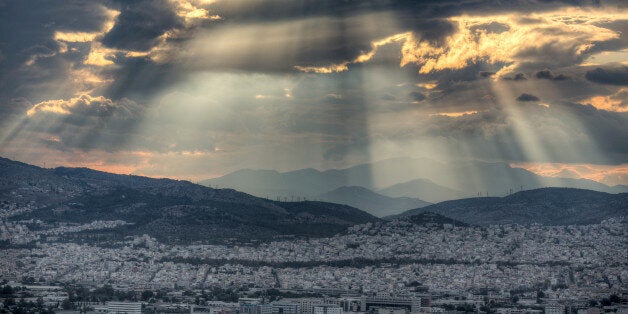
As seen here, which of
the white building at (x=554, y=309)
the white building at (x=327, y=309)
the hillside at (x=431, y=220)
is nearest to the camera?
the white building at (x=327, y=309)

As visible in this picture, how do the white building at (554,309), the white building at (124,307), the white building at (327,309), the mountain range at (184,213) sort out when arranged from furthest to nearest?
the mountain range at (184,213) → the white building at (554,309) → the white building at (124,307) → the white building at (327,309)

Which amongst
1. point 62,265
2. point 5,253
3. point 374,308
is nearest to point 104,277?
point 62,265

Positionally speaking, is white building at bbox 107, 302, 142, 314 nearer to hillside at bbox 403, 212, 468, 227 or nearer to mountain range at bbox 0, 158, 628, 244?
mountain range at bbox 0, 158, 628, 244

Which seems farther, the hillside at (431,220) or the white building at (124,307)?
the hillside at (431,220)

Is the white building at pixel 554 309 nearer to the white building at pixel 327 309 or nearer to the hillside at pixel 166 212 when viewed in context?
the white building at pixel 327 309

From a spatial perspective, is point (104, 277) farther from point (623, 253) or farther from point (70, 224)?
point (623, 253)

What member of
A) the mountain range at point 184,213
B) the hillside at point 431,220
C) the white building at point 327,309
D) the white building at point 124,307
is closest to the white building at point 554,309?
the white building at point 327,309

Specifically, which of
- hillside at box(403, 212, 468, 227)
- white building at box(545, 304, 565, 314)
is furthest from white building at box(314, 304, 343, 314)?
hillside at box(403, 212, 468, 227)

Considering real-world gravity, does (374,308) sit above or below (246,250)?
below
